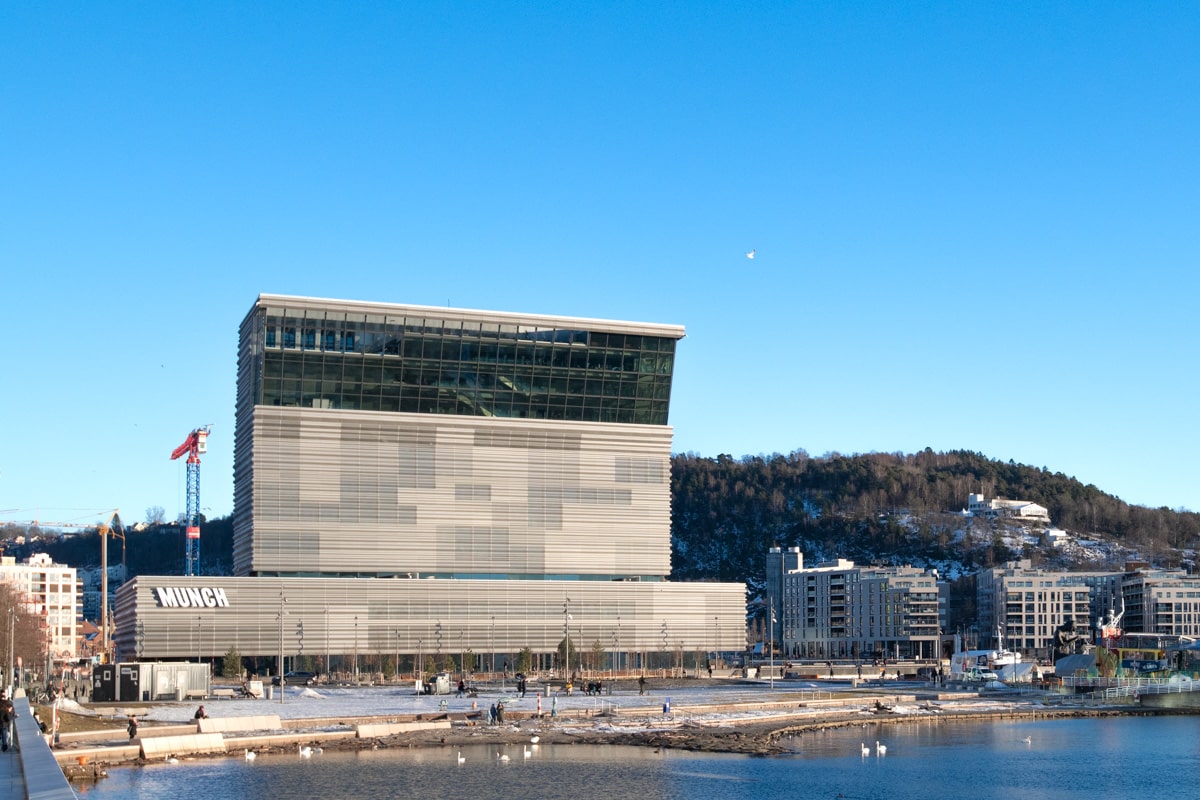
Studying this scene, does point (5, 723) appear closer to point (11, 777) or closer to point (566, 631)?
point (11, 777)

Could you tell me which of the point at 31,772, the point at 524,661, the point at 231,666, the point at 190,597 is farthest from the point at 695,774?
the point at 190,597

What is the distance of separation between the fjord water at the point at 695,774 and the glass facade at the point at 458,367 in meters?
99.1

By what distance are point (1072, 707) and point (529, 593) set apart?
7942 cm

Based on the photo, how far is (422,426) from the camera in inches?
7141

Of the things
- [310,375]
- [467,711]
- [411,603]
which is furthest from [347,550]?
[467,711]

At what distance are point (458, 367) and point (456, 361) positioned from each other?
0.84 metres

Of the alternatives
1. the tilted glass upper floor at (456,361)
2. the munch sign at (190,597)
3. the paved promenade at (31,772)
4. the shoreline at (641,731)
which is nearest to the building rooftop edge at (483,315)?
the tilted glass upper floor at (456,361)

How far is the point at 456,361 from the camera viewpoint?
182875 mm

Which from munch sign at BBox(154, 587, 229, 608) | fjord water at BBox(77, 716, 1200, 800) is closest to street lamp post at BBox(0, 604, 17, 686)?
munch sign at BBox(154, 587, 229, 608)

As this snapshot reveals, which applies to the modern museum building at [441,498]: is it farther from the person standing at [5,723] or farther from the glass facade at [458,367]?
the person standing at [5,723]

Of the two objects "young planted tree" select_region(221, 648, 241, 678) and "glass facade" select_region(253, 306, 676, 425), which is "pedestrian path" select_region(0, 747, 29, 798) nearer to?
"young planted tree" select_region(221, 648, 241, 678)

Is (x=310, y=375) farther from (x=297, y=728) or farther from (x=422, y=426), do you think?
(x=297, y=728)

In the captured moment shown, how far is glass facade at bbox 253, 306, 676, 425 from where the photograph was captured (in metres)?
175

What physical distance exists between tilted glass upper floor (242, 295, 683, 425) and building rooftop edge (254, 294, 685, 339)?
132mm
